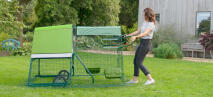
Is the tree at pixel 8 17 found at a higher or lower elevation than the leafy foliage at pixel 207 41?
higher

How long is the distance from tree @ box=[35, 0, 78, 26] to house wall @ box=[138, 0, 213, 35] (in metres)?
5.19

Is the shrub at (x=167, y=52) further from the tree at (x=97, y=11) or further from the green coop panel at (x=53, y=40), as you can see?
the green coop panel at (x=53, y=40)

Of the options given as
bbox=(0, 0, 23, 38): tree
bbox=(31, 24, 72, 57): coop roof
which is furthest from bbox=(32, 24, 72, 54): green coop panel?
bbox=(0, 0, 23, 38): tree

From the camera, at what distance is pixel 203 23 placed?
15.3m

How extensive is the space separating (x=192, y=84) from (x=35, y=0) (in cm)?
1478

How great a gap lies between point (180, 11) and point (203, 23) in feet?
5.15

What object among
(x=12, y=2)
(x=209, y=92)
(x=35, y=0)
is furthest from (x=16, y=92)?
(x=35, y=0)

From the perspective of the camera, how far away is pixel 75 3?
19.4 meters

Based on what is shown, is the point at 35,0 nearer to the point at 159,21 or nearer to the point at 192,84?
the point at 159,21

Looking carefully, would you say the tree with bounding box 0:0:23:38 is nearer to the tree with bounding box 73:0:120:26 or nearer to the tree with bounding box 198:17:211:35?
the tree with bounding box 73:0:120:26

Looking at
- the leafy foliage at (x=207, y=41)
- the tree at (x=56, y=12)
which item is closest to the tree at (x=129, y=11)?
the tree at (x=56, y=12)

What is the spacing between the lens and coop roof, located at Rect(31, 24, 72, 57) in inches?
236

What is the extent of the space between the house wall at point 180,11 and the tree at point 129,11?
14230 millimetres

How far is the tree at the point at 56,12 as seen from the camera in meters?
17.5
